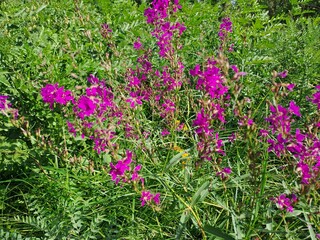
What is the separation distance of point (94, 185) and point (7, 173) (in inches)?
24.5

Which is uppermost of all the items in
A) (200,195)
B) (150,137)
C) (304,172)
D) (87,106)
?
(87,106)

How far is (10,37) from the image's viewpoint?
2779 millimetres

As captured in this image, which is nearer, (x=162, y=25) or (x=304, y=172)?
(x=304, y=172)

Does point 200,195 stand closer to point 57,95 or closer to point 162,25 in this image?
point 57,95

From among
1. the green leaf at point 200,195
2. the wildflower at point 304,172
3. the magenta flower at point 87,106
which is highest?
the magenta flower at point 87,106

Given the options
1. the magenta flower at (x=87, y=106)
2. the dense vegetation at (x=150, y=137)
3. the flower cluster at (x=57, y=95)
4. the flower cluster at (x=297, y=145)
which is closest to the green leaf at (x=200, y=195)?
the dense vegetation at (x=150, y=137)

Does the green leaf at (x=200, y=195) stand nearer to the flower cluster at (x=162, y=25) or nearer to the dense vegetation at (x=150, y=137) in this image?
the dense vegetation at (x=150, y=137)

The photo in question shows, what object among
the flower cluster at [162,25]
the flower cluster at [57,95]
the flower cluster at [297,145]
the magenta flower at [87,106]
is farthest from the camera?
the flower cluster at [162,25]

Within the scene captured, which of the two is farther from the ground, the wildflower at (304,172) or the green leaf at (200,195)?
the wildflower at (304,172)

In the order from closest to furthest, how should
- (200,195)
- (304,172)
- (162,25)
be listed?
(304,172), (200,195), (162,25)

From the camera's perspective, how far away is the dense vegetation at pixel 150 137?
167cm

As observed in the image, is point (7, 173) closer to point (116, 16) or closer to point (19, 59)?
point (19, 59)

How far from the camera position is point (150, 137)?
9.14ft

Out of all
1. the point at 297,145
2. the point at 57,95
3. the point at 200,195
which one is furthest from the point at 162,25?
the point at 297,145
